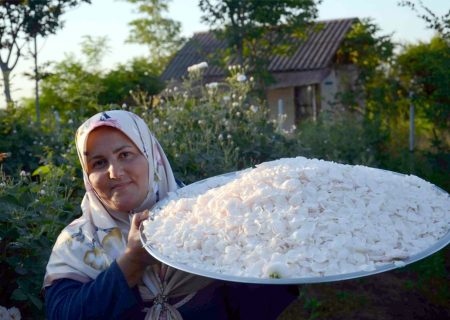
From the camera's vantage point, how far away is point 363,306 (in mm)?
4527

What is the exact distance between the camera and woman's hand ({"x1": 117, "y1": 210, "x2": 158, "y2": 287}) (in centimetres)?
155

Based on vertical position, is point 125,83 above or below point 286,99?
above

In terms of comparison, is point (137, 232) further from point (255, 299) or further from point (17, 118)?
point (17, 118)

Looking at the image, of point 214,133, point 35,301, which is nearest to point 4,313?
point 35,301

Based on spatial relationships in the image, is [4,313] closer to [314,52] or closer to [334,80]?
[334,80]

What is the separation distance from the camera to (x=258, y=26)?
1551 cm

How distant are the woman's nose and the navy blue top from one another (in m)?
0.25

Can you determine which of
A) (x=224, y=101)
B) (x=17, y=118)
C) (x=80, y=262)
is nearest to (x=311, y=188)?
(x=80, y=262)

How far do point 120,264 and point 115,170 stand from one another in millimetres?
272

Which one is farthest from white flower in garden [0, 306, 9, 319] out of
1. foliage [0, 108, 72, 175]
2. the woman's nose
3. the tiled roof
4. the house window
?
the house window

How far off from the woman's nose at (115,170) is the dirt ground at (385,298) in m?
2.85

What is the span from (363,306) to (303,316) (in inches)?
18.5

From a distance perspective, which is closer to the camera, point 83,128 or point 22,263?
point 83,128

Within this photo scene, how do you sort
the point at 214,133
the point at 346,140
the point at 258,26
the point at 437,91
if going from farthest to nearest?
the point at 258,26
the point at 346,140
the point at 437,91
the point at 214,133
